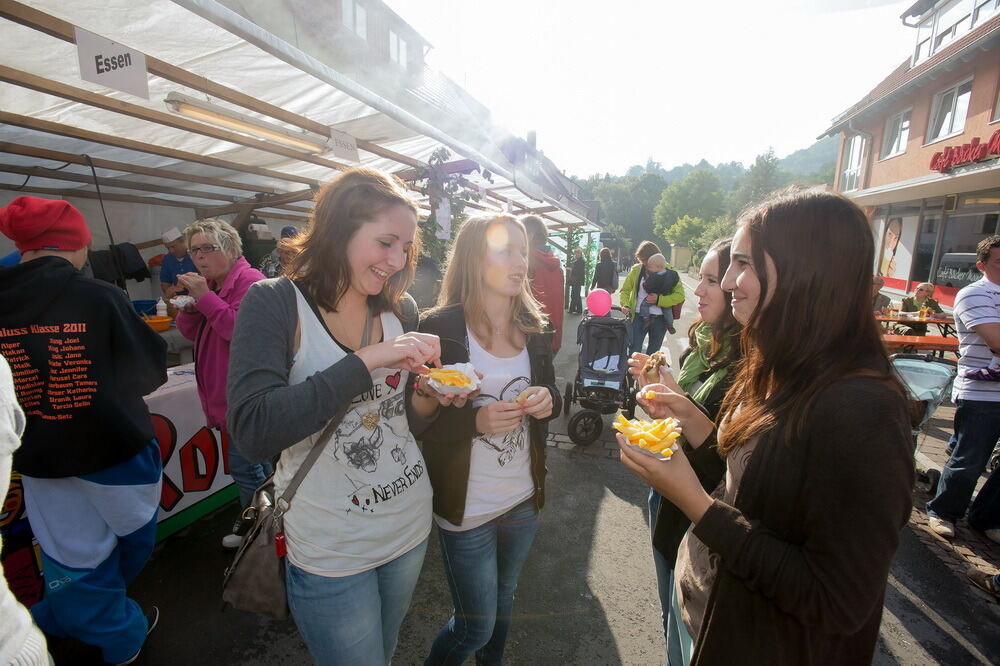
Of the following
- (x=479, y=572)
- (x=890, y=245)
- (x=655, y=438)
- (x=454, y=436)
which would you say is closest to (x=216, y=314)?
(x=454, y=436)

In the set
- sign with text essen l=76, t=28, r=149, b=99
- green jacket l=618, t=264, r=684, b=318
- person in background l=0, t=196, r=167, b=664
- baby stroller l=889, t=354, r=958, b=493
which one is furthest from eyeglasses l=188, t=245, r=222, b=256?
green jacket l=618, t=264, r=684, b=318

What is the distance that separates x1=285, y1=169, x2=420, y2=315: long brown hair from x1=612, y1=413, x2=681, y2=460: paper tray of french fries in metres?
1.08

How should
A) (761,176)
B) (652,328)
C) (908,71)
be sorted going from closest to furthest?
(652,328) → (908,71) → (761,176)

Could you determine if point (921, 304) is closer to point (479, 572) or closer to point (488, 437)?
point (488, 437)

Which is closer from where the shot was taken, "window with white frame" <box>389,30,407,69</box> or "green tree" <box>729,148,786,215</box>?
"window with white frame" <box>389,30,407,69</box>

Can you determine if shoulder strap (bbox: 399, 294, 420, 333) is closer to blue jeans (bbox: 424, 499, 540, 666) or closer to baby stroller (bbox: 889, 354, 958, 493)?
blue jeans (bbox: 424, 499, 540, 666)

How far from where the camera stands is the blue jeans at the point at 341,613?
1.48m

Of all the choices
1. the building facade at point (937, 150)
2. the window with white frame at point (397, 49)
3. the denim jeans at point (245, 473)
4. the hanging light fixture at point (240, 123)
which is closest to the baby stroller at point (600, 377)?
the denim jeans at point (245, 473)

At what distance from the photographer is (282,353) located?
1364 mm

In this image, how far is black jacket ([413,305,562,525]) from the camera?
179cm

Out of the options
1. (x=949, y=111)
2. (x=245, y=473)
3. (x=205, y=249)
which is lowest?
(x=245, y=473)

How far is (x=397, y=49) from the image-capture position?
19.1 metres

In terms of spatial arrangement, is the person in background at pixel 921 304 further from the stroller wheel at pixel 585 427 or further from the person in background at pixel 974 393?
the stroller wheel at pixel 585 427

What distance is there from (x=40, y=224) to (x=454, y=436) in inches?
91.9
